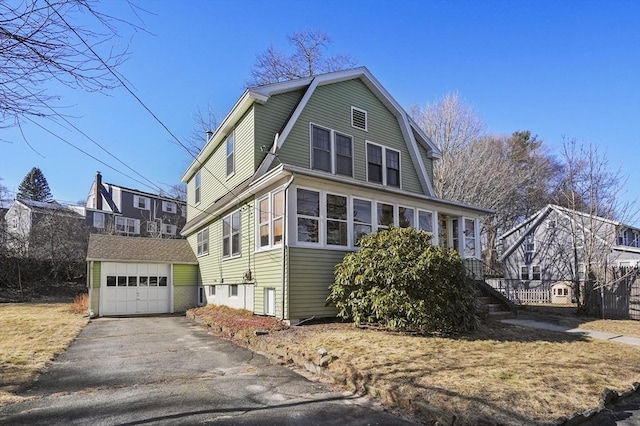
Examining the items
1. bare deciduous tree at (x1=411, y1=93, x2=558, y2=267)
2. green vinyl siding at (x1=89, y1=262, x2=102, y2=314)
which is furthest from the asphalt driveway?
bare deciduous tree at (x1=411, y1=93, x2=558, y2=267)

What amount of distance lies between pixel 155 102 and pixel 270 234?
4.46 m

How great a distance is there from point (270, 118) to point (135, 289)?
33.2 feet

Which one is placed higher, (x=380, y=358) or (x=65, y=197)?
(x=65, y=197)

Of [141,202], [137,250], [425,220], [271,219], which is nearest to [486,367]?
[271,219]

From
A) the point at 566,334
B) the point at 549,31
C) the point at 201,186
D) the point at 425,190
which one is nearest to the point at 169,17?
the point at 566,334

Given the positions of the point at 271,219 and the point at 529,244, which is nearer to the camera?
the point at 271,219

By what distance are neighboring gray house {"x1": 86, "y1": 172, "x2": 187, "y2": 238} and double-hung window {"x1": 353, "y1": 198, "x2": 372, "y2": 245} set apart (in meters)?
29.6

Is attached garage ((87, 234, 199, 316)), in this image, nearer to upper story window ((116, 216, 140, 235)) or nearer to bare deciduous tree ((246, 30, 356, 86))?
bare deciduous tree ((246, 30, 356, 86))

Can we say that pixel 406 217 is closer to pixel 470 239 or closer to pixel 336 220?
pixel 336 220

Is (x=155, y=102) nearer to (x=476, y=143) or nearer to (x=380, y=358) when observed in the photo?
(x=380, y=358)

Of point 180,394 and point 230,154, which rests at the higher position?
point 230,154

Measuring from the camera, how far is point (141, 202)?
4178 cm

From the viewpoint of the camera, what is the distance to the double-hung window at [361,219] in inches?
477

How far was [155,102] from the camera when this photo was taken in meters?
9.35
